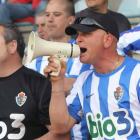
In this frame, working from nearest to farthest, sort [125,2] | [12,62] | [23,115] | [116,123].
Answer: [116,123], [23,115], [12,62], [125,2]

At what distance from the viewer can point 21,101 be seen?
314 centimetres

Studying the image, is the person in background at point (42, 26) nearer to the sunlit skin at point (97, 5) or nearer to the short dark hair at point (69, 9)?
the short dark hair at point (69, 9)

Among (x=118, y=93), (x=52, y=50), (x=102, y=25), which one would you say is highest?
(x=102, y=25)

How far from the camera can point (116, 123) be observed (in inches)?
106

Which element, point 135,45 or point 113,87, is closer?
point 113,87

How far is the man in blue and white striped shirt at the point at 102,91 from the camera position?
2662mm

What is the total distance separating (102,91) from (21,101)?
75 centimetres

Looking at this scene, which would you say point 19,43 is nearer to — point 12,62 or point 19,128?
point 12,62

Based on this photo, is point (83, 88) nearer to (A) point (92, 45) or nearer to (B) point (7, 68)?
(A) point (92, 45)

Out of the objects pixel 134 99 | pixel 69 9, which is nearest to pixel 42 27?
pixel 69 9

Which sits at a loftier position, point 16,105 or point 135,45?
point 135,45

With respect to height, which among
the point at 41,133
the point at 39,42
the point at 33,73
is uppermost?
the point at 39,42

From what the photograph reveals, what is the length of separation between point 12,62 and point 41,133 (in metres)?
0.67

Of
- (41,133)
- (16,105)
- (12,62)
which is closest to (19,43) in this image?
(12,62)
